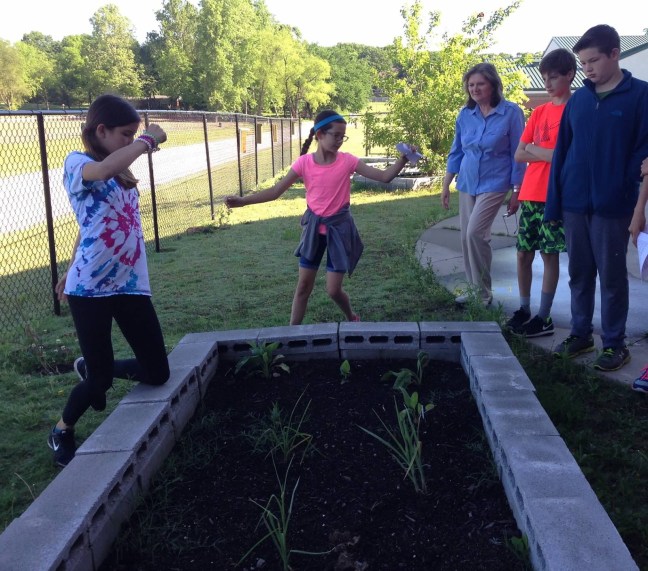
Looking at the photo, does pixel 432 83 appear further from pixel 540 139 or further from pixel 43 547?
pixel 43 547

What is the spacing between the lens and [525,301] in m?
4.58

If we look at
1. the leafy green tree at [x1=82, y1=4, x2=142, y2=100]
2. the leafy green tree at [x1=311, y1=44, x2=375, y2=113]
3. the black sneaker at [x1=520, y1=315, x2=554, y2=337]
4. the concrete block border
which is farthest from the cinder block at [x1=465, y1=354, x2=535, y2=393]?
the leafy green tree at [x1=311, y1=44, x2=375, y2=113]

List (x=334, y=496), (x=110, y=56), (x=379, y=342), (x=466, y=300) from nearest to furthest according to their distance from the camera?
(x=334, y=496)
(x=379, y=342)
(x=466, y=300)
(x=110, y=56)

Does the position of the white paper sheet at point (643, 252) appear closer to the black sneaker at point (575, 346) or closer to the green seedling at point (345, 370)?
the black sneaker at point (575, 346)

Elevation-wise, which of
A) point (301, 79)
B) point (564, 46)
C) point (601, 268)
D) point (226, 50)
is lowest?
point (601, 268)

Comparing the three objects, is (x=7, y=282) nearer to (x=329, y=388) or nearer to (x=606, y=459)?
(x=329, y=388)

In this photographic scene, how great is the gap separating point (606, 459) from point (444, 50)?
42.0 feet

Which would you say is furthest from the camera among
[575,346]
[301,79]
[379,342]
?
[301,79]

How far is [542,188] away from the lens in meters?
4.25

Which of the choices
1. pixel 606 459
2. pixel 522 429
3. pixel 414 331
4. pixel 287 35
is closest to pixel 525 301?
pixel 414 331

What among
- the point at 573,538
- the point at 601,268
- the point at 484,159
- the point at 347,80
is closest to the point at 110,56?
the point at 347,80

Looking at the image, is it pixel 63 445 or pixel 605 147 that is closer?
pixel 63 445

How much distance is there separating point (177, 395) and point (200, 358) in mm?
384

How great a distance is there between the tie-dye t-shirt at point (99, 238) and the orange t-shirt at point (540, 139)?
8.96 ft
